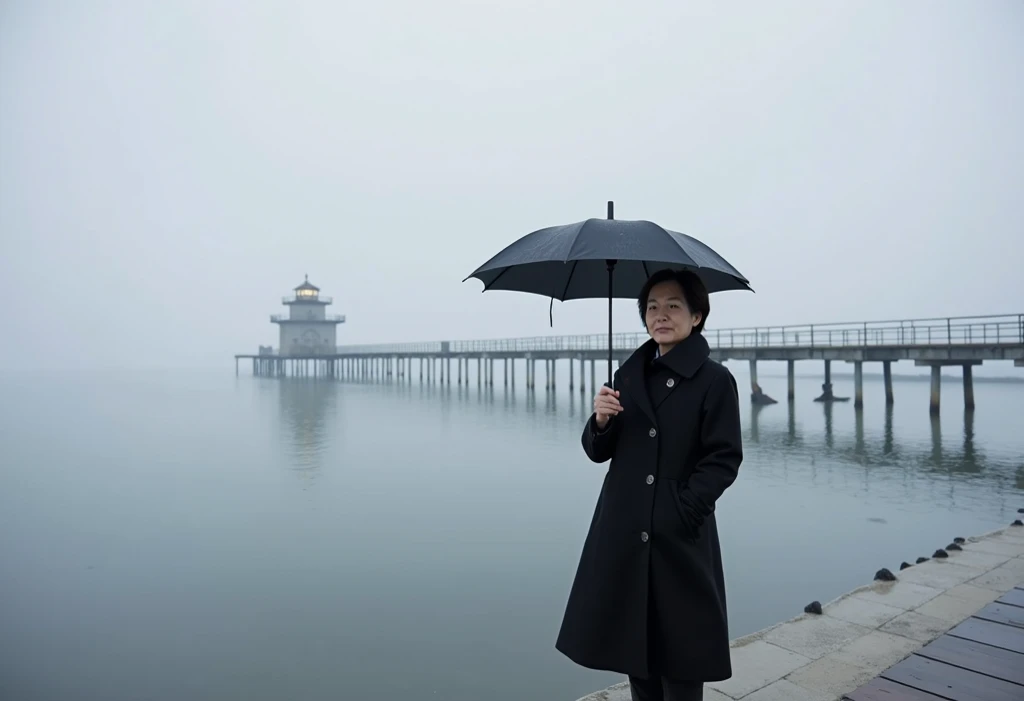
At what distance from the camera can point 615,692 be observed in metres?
3.32

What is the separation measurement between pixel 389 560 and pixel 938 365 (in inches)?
848

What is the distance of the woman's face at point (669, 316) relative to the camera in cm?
233

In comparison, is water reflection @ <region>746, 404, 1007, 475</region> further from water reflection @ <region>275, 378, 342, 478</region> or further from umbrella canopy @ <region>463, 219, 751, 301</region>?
umbrella canopy @ <region>463, 219, 751, 301</region>

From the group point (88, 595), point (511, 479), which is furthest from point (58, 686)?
point (511, 479)

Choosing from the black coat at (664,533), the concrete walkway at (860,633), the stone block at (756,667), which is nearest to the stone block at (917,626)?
the concrete walkway at (860,633)

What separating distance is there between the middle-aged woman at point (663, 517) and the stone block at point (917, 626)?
7.79 feet

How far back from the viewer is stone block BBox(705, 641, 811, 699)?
3242 millimetres

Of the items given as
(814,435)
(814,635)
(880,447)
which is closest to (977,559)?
(814,635)

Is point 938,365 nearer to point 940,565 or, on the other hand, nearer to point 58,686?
point 940,565

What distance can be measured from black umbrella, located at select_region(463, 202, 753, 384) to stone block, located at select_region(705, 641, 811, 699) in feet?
6.04

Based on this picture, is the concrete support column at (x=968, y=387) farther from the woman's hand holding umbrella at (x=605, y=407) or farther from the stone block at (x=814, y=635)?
the woman's hand holding umbrella at (x=605, y=407)

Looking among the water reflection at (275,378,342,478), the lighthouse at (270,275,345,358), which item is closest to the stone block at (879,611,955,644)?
the water reflection at (275,378,342,478)

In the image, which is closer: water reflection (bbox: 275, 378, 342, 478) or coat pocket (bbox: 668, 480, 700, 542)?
coat pocket (bbox: 668, 480, 700, 542)

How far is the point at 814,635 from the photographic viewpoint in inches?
155
